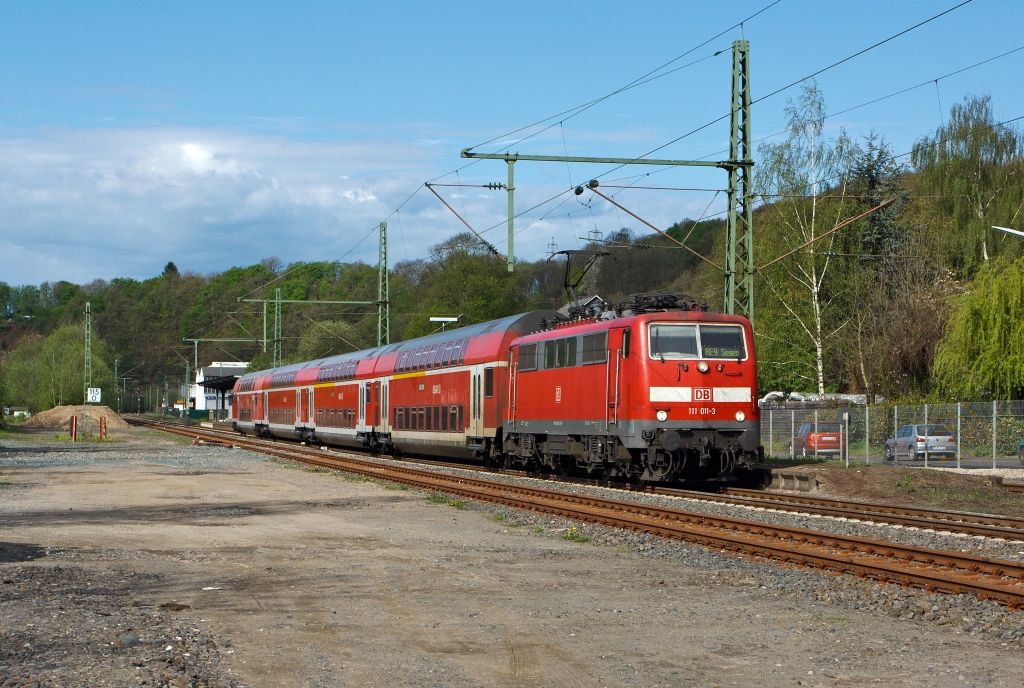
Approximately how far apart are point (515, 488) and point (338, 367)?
24.9 m

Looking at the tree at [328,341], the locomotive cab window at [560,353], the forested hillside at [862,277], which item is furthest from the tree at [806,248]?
the tree at [328,341]

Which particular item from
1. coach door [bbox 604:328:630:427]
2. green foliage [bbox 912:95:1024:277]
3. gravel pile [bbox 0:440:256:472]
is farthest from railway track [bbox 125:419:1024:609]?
green foliage [bbox 912:95:1024:277]

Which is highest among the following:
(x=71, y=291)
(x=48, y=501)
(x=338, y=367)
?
(x=71, y=291)

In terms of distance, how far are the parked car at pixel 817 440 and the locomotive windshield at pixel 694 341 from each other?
10.6 metres

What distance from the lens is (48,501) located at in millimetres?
20859

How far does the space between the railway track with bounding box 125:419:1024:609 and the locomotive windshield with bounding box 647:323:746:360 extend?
3.63 meters

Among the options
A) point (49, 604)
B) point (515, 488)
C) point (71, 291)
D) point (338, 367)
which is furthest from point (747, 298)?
point (71, 291)

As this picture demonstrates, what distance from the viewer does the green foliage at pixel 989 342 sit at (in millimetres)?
34875

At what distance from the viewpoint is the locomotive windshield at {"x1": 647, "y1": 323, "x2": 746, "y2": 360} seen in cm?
2156

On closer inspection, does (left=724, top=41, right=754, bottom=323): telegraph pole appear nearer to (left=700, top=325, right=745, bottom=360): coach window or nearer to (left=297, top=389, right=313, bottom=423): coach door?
(left=700, top=325, right=745, bottom=360): coach window

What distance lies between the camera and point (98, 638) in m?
8.30

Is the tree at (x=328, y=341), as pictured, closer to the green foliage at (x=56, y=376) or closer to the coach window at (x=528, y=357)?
the green foliage at (x=56, y=376)

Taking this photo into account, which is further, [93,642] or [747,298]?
[747,298]

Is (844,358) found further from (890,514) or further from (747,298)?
(890,514)
